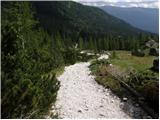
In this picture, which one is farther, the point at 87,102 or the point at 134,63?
the point at 134,63

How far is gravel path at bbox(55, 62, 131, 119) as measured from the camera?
17.0 metres

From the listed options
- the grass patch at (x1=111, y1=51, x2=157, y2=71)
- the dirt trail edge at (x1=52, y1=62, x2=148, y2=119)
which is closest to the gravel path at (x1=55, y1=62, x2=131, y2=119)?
the dirt trail edge at (x1=52, y1=62, x2=148, y2=119)

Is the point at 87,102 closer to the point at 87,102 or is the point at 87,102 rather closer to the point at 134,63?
the point at 87,102

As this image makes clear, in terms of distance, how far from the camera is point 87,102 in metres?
19.5

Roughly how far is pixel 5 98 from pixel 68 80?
15968 mm

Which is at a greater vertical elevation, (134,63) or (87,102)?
(87,102)

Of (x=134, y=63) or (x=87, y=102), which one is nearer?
(x=87, y=102)

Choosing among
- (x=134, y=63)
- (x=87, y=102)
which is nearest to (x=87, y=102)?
(x=87, y=102)

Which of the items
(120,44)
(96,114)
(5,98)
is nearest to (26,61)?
(5,98)

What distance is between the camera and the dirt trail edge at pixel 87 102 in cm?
1703

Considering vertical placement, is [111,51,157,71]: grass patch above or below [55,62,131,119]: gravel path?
below

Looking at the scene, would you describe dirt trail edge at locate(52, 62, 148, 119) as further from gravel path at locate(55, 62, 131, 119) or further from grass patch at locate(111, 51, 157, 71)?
grass patch at locate(111, 51, 157, 71)

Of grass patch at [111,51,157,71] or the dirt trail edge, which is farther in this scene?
grass patch at [111,51,157,71]

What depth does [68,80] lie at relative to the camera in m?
28.2
